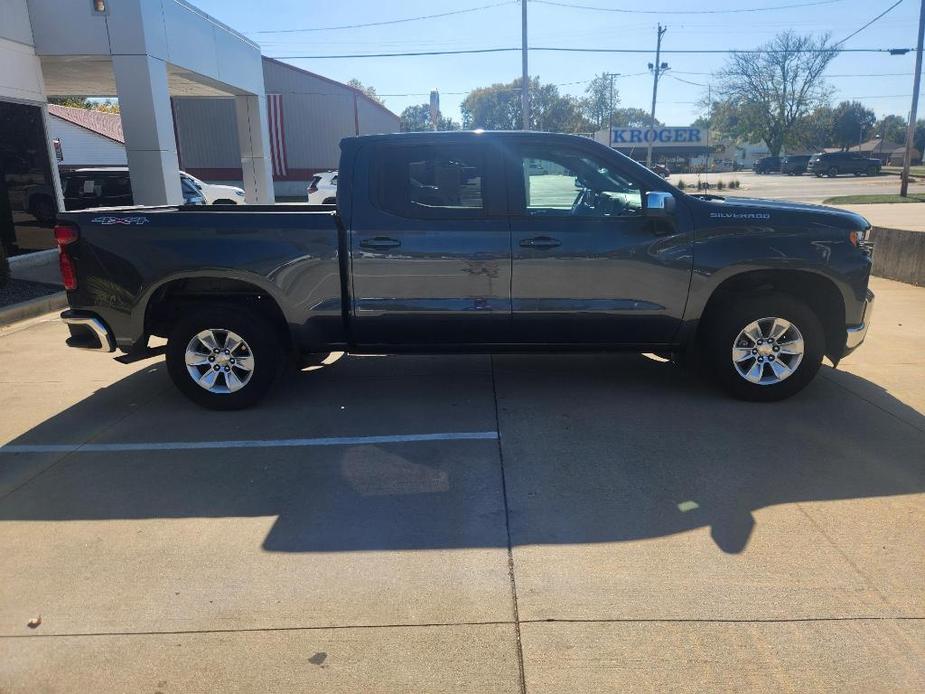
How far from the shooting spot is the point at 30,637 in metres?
2.87

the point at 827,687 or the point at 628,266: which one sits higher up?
the point at 628,266

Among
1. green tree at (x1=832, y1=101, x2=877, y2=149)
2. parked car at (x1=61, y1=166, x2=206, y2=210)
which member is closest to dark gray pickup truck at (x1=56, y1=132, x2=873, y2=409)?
parked car at (x1=61, y1=166, x2=206, y2=210)

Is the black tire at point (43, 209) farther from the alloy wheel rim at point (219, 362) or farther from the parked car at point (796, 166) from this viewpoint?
the parked car at point (796, 166)

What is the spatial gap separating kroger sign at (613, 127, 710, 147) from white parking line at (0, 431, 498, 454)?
60095 millimetres

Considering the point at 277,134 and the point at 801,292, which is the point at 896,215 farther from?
the point at 277,134

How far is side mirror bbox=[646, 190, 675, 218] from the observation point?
4.81 m

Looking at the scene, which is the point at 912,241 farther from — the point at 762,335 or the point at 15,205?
the point at 15,205

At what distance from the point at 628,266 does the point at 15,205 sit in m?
10.5

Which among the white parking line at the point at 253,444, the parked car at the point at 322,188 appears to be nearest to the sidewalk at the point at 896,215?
the white parking line at the point at 253,444

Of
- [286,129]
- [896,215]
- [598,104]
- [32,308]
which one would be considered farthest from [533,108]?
[32,308]

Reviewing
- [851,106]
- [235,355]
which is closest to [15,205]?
[235,355]

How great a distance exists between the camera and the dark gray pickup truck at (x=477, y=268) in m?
5.09

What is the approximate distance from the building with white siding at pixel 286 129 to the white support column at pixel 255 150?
16.1 m

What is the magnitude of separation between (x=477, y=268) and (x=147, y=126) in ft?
29.1
